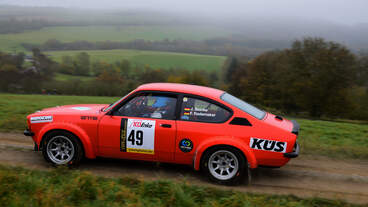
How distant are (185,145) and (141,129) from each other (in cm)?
A: 80

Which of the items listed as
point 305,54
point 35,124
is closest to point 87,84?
point 305,54

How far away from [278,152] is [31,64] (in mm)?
67714

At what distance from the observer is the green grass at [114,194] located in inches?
165

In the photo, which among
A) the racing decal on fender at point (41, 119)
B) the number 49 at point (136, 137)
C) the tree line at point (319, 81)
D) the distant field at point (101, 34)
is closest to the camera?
the number 49 at point (136, 137)

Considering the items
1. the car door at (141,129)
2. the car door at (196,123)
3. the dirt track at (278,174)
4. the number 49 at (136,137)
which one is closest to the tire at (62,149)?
the dirt track at (278,174)

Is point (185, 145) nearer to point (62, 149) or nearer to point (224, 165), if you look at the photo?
point (224, 165)

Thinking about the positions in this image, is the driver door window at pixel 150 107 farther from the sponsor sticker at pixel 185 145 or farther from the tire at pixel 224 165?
the tire at pixel 224 165

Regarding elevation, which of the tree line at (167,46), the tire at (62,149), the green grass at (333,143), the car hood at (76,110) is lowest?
the green grass at (333,143)

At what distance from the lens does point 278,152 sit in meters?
5.29

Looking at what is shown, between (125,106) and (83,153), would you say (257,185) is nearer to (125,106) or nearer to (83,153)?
(125,106)

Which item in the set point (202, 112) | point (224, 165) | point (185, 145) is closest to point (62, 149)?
point (185, 145)

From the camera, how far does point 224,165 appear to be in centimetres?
545

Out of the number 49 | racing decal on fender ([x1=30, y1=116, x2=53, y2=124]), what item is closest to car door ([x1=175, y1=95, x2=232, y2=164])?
the number 49

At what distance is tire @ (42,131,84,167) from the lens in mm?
5635
